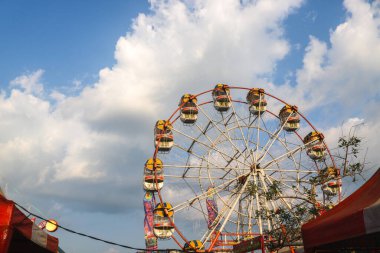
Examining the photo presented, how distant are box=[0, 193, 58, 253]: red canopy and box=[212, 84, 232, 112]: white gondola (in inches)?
738

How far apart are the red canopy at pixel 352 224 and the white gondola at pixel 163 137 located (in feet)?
56.7

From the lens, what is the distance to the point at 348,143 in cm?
1337

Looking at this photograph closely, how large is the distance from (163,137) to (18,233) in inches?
684

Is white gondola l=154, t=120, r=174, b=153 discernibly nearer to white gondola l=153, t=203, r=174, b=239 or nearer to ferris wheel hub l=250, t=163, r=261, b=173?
white gondola l=153, t=203, r=174, b=239

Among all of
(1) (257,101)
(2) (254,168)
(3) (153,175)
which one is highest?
(1) (257,101)

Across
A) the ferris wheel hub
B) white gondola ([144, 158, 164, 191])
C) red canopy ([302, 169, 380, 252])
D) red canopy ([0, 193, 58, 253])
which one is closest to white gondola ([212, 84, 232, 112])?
the ferris wheel hub

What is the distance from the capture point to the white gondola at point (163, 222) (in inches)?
897

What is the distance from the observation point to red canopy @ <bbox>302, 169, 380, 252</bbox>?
18.8 ft

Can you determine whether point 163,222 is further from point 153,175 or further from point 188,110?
point 188,110

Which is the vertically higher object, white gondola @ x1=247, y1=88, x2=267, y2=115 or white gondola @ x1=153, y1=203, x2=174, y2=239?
white gondola @ x1=247, y1=88, x2=267, y2=115

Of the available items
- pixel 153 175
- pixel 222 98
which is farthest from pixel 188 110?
pixel 153 175

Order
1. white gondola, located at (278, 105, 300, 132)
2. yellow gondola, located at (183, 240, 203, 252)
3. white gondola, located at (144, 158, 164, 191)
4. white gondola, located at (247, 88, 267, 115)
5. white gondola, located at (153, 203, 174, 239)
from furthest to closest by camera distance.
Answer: white gondola, located at (278, 105, 300, 132) < white gondola, located at (247, 88, 267, 115) < white gondola, located at (144, 158, 164, 191) < white gondola, located at (153, 203, 174, 239) < yellow gondola, located at (183, 240, 203, 252)

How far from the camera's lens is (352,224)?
19.9 ft

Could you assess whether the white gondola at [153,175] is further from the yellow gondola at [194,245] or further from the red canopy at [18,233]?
the red canopy at [18,233]
